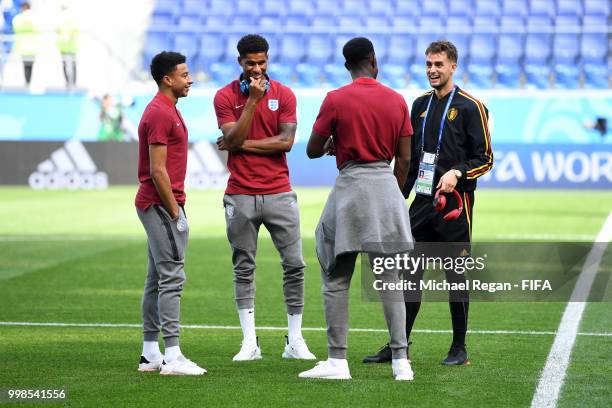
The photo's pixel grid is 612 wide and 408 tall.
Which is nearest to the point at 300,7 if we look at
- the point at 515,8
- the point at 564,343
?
the point at 515,8

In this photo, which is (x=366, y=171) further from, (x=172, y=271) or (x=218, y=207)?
(x=218, y=207)

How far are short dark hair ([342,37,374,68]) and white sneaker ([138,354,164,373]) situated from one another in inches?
87.4

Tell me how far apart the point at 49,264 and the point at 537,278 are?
5614 millimetres

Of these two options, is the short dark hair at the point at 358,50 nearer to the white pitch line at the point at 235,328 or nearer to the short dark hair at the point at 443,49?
the short dark hair at the point at 443,49

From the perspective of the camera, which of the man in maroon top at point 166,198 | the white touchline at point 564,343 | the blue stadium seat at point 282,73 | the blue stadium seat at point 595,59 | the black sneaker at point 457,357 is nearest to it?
the white touchline at point 564,343

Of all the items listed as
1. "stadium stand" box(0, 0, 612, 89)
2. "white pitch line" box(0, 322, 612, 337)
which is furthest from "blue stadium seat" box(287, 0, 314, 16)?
"white pitch line" box(0, 322, 612, 337)

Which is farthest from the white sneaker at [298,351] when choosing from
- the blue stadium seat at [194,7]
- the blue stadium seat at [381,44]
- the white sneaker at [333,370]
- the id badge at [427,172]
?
the blue stadium seat at [194,7]

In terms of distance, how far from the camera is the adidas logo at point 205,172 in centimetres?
2802

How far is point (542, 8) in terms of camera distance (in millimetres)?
32750

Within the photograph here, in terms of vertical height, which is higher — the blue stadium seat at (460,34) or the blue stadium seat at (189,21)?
the blue stadium seat at (189,21)

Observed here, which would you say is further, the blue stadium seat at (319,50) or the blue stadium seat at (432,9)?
the blue stadium seat at (432,9)

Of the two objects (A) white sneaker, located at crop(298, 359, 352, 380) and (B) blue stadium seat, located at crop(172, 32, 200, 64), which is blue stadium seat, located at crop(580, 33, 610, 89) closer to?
(B) blue stadium seat, located at crop(172, 32, 200, 64)

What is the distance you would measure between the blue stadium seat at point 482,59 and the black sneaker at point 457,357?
23875 millimetres

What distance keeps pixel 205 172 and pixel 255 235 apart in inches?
805
